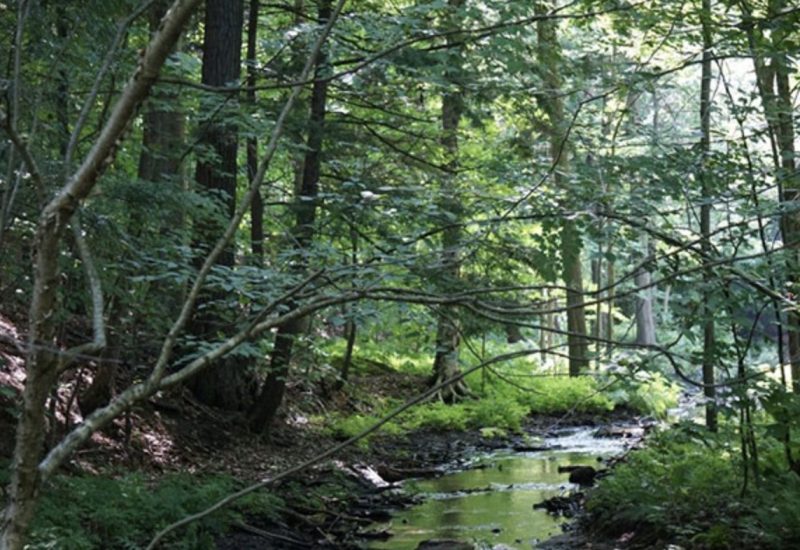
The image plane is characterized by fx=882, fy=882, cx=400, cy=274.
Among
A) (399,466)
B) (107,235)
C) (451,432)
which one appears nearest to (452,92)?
(399,466)

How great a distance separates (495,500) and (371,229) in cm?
377

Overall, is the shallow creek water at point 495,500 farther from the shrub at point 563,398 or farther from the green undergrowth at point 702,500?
the shrub at point 563,398

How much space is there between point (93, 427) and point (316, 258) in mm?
5158

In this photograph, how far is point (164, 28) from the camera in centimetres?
228

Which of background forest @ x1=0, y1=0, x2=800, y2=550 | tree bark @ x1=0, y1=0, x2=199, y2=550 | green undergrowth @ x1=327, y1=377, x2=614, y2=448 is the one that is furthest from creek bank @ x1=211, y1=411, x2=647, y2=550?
tree bark @ x1=0, y1=0, x2=199, y2=550

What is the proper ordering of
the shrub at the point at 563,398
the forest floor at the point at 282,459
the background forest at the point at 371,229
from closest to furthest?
the background forest at the point at 371,229
the forest floor at the point at 282,459
the shrub at the point at 563,398

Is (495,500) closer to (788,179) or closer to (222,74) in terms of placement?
(788,179)

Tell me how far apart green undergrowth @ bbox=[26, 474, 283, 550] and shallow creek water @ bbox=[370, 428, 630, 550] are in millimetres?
1664

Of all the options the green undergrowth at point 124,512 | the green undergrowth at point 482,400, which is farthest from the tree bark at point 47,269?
the green undergrowth at point 482,400

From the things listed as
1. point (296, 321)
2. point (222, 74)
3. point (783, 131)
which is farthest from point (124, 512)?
point (783, 131)

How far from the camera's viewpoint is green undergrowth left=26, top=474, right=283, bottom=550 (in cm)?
562

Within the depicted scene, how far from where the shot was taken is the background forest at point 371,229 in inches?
106

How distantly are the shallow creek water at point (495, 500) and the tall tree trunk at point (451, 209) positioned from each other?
1350 mm

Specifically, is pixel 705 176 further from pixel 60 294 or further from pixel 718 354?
pixel 60 294
